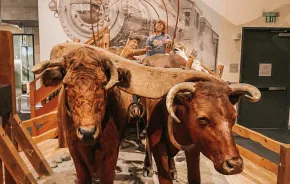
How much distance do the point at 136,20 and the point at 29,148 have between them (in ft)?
12.1

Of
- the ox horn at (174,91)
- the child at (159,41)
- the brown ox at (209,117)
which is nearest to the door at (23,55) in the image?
the child at (159,41)

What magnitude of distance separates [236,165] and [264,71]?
212 inches

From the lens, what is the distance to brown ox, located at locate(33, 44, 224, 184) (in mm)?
1633

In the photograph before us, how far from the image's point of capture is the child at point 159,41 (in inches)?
137

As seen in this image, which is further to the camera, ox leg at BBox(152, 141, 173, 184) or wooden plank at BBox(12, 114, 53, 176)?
wooden plank at BBox(12, 114, 53, 176)

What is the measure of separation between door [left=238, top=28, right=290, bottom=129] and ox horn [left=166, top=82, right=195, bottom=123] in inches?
190

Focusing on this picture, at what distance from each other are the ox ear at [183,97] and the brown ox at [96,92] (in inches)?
4.0

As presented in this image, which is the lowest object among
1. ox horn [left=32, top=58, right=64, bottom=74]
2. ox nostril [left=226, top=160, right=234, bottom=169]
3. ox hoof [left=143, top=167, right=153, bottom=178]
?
ox hoof [left=143, top=167, right=153, bottom=178]

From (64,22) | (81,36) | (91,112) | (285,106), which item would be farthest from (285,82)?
(91,112)

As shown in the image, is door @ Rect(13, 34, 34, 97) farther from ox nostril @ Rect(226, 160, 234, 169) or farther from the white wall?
ox nostril @ Rect(226, 160, 234, 169)

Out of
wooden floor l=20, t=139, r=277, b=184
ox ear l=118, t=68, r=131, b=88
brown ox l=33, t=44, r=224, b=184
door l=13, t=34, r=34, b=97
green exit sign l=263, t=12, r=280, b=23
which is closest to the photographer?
brown ox l=33, t=44, r=224, b=184

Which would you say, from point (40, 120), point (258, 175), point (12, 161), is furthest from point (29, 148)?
point (258, 175)

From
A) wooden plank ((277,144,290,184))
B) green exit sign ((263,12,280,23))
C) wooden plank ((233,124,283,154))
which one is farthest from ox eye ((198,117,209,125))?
green exit sign ((263,12,280,23))

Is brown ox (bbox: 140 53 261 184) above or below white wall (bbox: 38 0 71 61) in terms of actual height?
below
